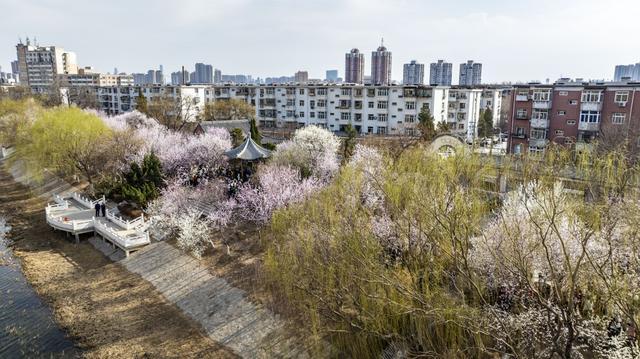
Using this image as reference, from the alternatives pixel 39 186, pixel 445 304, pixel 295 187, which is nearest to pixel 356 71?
pixel 39 186

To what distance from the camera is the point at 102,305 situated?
20.1 meters

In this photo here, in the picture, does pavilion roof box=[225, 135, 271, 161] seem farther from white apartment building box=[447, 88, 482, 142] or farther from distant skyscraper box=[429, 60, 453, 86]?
distant skyscraper box=[429, 60, 453, 86]

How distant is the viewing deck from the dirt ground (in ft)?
3.10

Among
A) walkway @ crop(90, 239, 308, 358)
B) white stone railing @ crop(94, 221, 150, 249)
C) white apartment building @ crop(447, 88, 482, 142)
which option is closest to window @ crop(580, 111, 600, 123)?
white apartment building @ crop(447, 88, 482, 142)

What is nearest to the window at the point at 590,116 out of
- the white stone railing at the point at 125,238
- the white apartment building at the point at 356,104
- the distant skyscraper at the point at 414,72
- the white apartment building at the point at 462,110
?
the white apartment building at the point at 356,104

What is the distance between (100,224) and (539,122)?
34866mm

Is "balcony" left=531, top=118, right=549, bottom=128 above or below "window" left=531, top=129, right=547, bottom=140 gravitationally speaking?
above

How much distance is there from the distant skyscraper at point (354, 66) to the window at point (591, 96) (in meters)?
78.0

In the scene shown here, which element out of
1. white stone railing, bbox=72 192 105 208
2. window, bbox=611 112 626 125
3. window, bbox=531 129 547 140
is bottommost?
white stone railing, bbox=72 192 105 208

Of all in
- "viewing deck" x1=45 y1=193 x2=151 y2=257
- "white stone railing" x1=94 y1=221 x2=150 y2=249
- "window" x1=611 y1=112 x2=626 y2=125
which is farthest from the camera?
"window" x1=611 y1=112 x2=626 y2=125

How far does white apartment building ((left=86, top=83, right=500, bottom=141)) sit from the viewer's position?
5291cm

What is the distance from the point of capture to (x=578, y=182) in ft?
59.1

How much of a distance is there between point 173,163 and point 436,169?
21358mm

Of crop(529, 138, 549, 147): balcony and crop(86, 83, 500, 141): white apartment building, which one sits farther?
crop(86, 83, 500, 141): white apartment building
